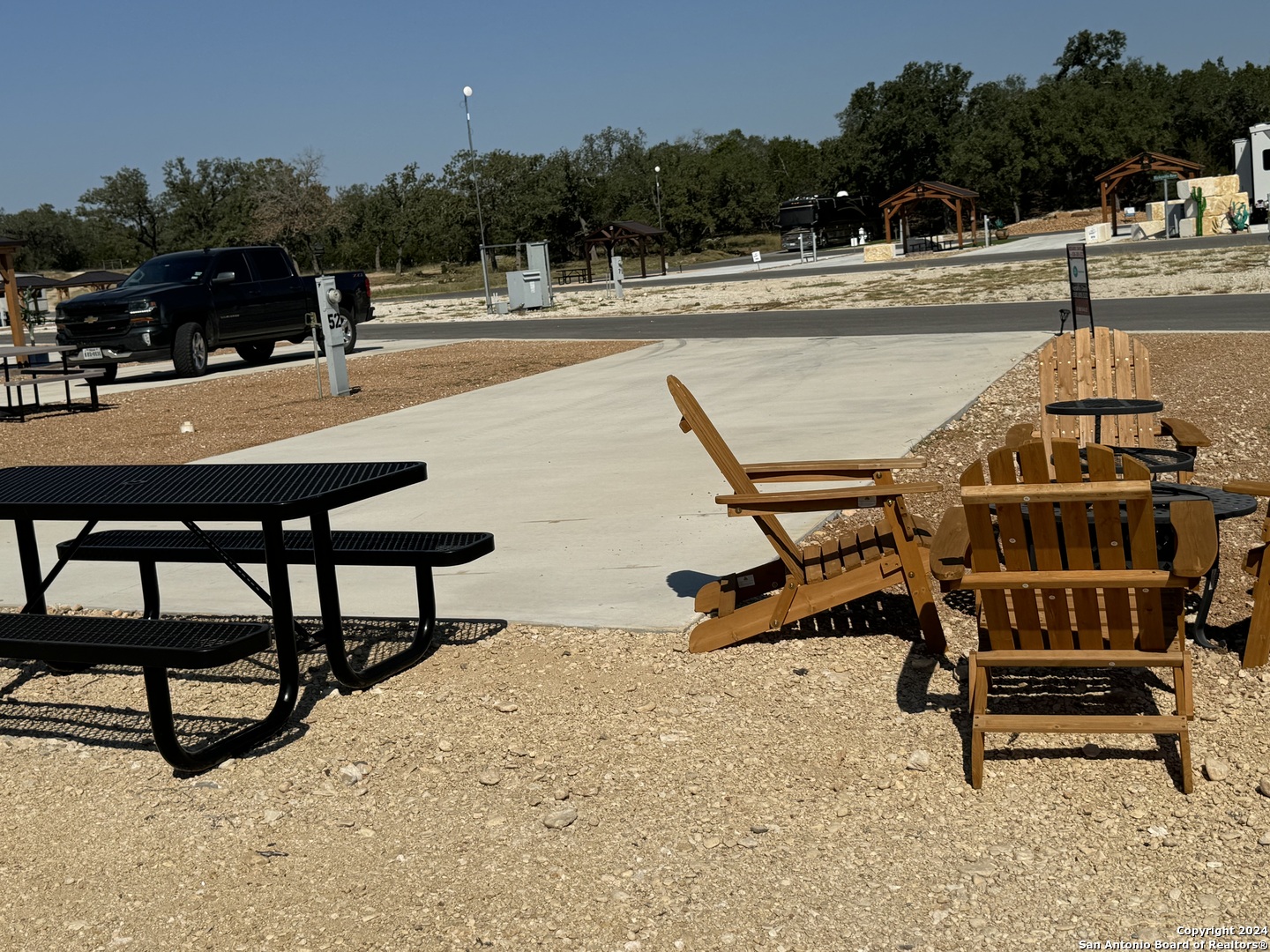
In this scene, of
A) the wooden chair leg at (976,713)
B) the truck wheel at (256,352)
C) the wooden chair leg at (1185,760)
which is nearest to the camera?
the wooden chair leg at (1185,760)

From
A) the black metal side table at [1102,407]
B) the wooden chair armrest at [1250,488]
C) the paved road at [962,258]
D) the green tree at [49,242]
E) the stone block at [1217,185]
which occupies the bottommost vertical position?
the wooden chair armrest at [1250,488]

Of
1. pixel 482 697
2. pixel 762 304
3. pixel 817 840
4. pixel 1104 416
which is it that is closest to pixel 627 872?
pixel 817 840

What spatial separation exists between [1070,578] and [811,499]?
1.16 m

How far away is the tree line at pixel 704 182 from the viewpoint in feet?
245

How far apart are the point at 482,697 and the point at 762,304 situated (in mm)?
25673

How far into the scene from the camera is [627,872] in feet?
11.3

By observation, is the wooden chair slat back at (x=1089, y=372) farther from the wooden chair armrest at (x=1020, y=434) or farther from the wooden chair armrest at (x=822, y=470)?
the wooden chair armrest at (x=822, y=470)

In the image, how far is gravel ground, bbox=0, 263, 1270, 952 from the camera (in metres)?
3.20

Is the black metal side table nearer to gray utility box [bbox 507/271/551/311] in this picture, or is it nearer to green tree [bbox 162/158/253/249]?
gray utility box [bbox 507/271/551/311]

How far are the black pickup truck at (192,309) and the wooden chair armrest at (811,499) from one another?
14800 millimetres

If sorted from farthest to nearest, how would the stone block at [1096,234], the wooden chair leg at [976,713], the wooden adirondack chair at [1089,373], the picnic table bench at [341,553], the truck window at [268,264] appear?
the stone block at [1096,234], the truck window at [268,264], the wooden adirondack chair at [1089,373], the picnic table bench at [341,553], the wooden chair leg at [976,713]

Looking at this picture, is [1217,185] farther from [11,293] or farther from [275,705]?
[275,705]

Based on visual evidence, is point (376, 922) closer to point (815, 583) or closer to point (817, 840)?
point (817, 840)

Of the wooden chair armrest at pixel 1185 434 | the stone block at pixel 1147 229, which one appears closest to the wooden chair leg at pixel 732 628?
the wooden chair armrest at pixel 1185 434
